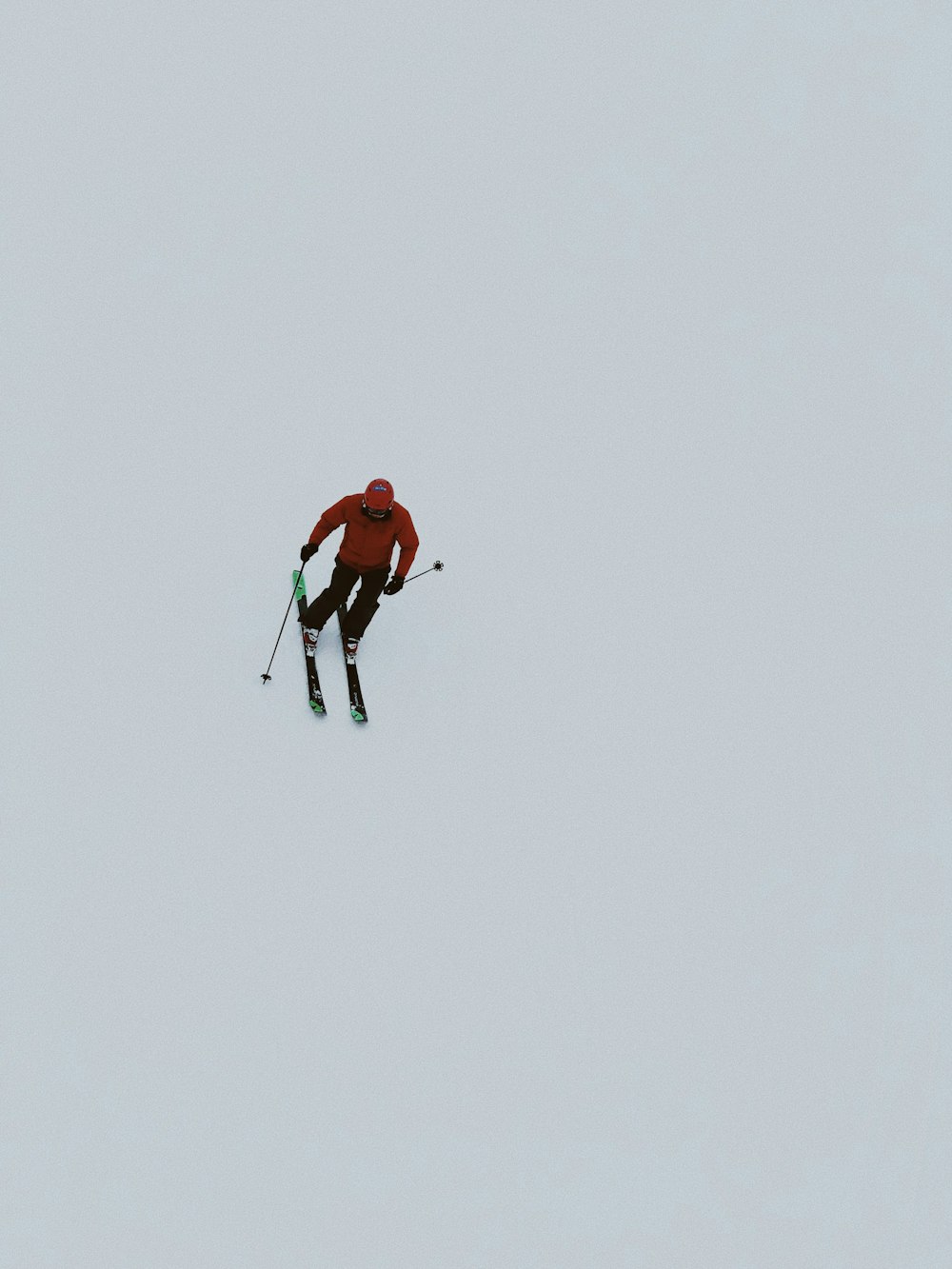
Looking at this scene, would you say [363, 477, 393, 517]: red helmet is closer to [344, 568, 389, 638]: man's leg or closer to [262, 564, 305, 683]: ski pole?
[344, 568, 389, 638]: man's leg

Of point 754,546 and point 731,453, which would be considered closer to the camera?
point 754,546

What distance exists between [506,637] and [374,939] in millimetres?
2843

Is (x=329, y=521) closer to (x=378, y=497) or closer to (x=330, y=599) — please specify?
(x=378, y=497)

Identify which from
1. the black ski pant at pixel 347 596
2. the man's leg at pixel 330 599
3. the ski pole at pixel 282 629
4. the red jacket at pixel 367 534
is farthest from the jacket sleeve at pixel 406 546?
the ski pole at pixel 282 629

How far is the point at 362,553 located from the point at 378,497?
485 mm

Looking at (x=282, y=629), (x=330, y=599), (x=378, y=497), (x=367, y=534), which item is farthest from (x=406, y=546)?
(x=282, y=629)

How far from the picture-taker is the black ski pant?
766 cm

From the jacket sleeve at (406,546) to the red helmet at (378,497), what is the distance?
0.83ft

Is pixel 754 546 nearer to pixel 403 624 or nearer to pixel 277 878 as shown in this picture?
pixel 403 624

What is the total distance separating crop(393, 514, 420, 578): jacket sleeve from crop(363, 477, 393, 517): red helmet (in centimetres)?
25

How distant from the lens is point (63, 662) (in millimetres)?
7492

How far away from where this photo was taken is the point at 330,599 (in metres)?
7.70

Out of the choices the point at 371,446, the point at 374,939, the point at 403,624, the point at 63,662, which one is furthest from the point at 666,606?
the point at 63,662

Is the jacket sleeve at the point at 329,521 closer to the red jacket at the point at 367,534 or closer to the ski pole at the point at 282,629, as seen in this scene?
the red jacket at the point at 367,534
